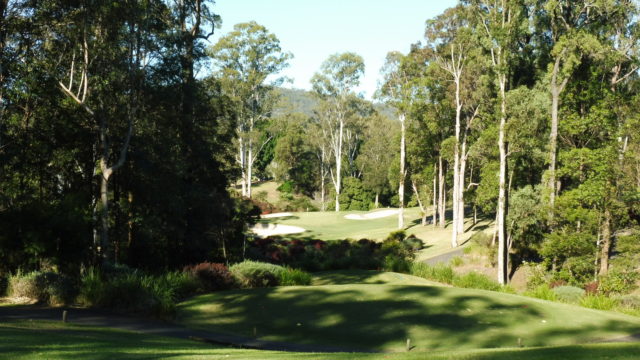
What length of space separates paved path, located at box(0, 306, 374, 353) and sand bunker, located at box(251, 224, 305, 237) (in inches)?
1390

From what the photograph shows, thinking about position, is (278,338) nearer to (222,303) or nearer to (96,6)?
(222,303)

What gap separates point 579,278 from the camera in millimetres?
27125

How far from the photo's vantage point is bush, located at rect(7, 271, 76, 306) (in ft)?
49.2

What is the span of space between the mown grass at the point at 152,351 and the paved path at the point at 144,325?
3.97 ft

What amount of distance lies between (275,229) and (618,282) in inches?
1255

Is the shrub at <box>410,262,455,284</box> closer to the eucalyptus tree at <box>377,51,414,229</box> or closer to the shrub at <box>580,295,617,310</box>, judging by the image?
the shrub at <box>580,295,617,310</box>

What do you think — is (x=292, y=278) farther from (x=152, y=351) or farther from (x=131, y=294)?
(x=152, y=351)

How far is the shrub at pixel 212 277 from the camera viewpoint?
17.8m

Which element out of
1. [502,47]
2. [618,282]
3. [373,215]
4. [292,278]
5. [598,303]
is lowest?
[618,282]

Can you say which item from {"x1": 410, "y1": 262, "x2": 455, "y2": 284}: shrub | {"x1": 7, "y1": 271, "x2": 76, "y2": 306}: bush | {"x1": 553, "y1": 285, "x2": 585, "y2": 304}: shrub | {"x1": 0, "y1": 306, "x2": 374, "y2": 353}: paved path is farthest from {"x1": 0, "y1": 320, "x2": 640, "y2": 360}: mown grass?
{"x1": 410, "y1": 262, "x2": 455, "y2": 284}: shrub

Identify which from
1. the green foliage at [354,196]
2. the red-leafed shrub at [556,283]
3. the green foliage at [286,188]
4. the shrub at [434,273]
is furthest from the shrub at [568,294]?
the green foliage at [286,188]

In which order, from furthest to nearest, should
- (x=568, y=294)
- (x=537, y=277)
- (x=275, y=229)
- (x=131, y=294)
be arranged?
(x=275, y=229) < (x=537, y=277) < (x=568, y=294) < (x=131, y=294)

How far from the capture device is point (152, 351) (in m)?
9.24

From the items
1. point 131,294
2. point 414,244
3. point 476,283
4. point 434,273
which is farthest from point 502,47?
point 131,294
